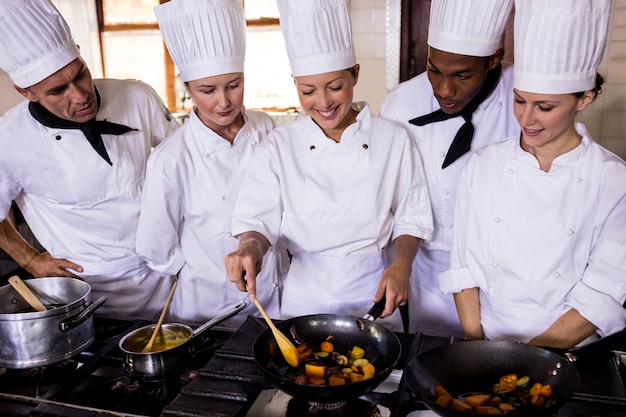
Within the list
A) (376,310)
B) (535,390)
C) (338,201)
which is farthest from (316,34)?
(535,390)

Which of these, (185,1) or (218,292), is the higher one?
Result: (185,1)

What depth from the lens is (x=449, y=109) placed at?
2.00 m

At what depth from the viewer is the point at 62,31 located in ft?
6.72

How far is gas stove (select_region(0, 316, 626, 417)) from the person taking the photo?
4.32 feet

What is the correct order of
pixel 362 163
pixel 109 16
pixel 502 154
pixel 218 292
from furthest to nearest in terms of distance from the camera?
pixel 109 16, pixel 218 292, pixel 362 163, pixel 502 154

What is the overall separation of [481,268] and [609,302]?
1.15 ft

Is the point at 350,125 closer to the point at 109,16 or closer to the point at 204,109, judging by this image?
the point at 204,109

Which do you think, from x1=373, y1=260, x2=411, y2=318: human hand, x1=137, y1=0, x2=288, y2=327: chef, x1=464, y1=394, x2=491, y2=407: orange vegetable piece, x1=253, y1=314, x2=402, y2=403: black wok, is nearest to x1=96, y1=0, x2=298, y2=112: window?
x1=137, y1=0, x2=288, y2=327: chef

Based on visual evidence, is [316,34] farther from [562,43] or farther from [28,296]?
[28,296]

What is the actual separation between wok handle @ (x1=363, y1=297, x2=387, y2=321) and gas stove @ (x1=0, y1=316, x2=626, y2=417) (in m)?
0.10

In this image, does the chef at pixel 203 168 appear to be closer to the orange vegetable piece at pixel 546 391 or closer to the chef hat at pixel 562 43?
the chef hat at pixel 562 43

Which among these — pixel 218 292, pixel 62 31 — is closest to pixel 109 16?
pixel 62 31

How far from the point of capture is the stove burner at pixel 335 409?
4.34 ft

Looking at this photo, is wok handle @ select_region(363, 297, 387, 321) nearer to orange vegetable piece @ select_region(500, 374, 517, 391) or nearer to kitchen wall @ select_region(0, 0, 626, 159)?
orange vegetable piece @ select_region(500, 374, 517, 391)
